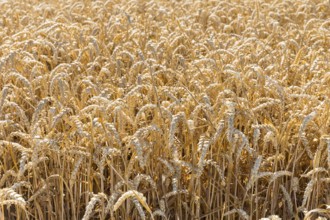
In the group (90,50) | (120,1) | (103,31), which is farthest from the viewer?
(120,1)

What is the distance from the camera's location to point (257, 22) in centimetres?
429

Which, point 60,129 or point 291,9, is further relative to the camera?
point 291,9

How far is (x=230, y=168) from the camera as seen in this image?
227cm

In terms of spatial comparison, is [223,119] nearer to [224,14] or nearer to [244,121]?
[244,121]

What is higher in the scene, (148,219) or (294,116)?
(294,116)

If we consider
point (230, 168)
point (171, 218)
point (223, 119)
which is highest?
point (223, 119)

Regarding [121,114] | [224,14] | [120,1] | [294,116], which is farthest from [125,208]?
[120,1]

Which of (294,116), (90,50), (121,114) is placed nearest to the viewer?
(121,114)

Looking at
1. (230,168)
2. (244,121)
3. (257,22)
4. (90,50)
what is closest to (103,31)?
(90,50)

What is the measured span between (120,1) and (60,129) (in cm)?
307

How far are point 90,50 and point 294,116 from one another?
1.45m

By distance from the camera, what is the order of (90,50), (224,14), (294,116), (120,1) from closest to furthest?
(294,116)
(90,50)
(224,14)
(120,1)

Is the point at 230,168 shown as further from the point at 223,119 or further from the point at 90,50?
the point at 90,50

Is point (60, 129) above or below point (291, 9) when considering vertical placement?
below
